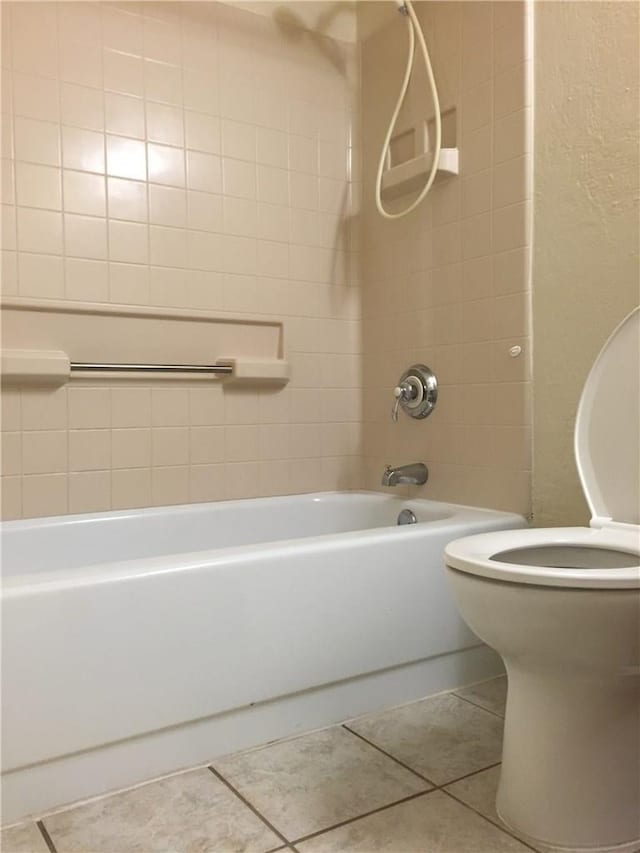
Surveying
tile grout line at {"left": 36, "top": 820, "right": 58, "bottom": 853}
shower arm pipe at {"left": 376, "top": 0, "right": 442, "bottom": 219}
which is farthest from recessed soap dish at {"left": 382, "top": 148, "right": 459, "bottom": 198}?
tile grout line at {"left": 36, "top": 820, "right": 58, "bottom": 853}

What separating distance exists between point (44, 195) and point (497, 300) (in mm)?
1201

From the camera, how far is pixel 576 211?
5.58ft

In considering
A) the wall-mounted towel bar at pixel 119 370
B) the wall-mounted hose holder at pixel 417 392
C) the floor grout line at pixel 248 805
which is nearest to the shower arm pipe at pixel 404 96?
the wall-mounted hose holder at pixel 417 392

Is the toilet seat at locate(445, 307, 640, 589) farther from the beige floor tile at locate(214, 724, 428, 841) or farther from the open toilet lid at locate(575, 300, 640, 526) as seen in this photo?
the beige floor tile at locate(214, 724, 428, 841)

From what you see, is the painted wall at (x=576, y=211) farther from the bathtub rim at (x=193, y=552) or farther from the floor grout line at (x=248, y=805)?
the floor grout line at (x=248, y=805)

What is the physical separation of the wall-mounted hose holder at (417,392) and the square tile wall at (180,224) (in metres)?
0.31

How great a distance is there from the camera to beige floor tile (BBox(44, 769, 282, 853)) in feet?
3.72

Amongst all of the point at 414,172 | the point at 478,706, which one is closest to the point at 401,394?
the point at 414,172

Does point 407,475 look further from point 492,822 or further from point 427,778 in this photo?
point 492,822

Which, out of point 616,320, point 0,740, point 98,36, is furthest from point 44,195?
point 616,320

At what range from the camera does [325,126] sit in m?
2.33

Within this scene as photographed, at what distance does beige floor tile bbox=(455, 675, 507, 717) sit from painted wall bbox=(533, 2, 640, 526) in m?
0.42

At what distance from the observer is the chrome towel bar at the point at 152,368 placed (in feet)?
6.25

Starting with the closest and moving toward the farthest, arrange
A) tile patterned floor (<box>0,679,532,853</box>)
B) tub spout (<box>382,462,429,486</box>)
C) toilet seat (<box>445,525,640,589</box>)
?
toilet seat (<box>445,525,640,589</box>)
tile patterned floor (<box>0,679,532,853</box>)
tub spout (<box>382,462,429,486</box>)
